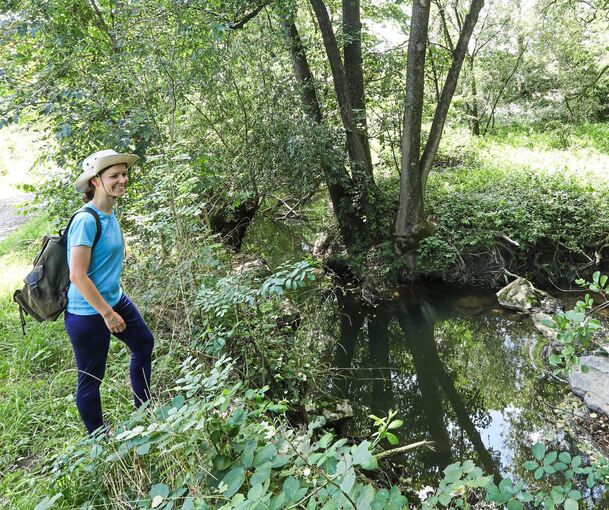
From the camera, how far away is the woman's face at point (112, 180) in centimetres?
238

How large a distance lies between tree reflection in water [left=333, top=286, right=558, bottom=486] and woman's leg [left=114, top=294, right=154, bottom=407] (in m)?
2.38

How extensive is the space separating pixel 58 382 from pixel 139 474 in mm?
1754

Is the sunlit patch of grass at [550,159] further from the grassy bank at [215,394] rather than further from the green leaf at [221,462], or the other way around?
the green leaf at [221,462]

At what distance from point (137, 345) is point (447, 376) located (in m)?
4.10

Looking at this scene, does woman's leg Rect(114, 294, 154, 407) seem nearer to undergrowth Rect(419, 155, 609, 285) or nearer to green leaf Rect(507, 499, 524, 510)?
green leaf Rect(507, 499, 524, 510)

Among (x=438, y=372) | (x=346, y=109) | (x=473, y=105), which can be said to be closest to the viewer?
(x=438, y=372)

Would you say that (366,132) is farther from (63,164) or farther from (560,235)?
(63,164)

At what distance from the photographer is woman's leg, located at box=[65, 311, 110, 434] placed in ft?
7.78

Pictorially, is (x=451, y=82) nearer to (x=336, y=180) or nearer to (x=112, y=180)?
(x=336, y=180)

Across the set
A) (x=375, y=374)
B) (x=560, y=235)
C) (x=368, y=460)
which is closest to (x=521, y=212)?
(x=560, y=235)

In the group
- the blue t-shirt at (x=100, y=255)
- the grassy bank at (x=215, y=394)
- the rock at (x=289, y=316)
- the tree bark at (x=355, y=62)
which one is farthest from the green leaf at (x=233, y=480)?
the tree bark at (x=355, y=62)

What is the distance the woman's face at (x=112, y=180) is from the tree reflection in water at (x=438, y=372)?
320 cm

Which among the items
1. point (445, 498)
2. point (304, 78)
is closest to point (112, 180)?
point (445, 498)

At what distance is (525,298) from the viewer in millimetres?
6438
